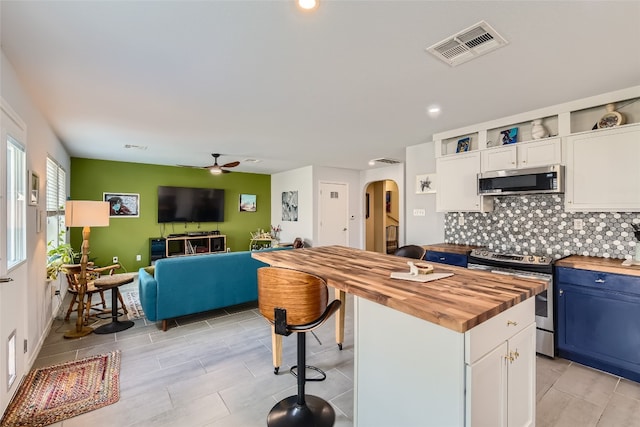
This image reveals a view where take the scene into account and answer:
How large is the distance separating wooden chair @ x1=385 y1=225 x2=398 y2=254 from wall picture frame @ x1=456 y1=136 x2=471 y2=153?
466 cm

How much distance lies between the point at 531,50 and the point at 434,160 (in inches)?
92.9

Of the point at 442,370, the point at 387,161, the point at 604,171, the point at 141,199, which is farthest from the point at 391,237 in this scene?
the point at 442,370

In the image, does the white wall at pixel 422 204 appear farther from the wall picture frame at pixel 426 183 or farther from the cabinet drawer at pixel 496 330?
the cabinet drawer at pixel 496 330

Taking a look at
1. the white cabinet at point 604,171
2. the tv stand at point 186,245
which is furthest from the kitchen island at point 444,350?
the tv stand at point 186,245

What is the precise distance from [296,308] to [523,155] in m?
3.05

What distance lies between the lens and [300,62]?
2.13 metres

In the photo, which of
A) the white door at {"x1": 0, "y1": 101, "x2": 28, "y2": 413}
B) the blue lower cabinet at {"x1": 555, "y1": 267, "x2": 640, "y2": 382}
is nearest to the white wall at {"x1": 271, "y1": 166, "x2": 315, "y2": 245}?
the blue lower cabinet at {"x1": 555, "y1": 267, "x2": 640, "y2": 382}

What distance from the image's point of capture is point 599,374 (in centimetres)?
242

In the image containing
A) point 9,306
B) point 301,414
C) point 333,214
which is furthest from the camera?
point 333,214

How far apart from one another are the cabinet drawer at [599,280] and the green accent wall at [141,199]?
22.1 ft

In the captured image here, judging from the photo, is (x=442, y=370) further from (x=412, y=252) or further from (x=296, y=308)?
(x=412, y=252)

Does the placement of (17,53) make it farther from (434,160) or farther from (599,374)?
(599,374)

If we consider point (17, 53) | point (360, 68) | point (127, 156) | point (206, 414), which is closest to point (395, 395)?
point (206, 414)

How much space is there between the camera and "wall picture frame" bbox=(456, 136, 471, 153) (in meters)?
3.77
